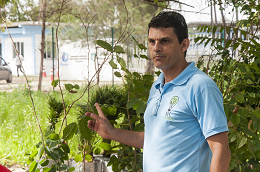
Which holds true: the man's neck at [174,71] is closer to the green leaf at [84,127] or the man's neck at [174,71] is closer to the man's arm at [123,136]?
the man's arm at [123,136]

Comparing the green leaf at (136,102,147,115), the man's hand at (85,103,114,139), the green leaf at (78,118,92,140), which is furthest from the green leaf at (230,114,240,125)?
the green leaf at (78,118,92,140)

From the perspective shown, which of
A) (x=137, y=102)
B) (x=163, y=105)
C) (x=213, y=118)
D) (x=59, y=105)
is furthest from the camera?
(x=59, y=105)

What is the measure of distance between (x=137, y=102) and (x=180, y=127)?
0.71m

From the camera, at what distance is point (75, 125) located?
165 centimetres

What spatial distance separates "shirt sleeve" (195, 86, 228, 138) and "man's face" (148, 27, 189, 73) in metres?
0.22

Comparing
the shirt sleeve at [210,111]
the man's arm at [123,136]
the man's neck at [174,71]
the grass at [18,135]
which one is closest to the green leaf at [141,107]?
the man's arm at [123,136]

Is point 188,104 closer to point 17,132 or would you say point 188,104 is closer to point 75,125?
point 75,125

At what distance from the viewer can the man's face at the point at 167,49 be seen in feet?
3.75

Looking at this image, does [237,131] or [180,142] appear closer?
[180,142]

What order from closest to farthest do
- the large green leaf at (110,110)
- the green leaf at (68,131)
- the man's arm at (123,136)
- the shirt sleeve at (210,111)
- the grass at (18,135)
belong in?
the shirt sleeve at (210,111), the man's arm at (123,136), the green leaf at (68,131), the large green leaf at (110,110), the grass at (18,135)

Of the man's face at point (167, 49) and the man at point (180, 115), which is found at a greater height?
the man's face at point (167, 49)

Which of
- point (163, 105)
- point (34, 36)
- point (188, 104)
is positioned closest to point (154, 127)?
point (163, 105)

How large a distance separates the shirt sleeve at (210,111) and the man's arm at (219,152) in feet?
0.09

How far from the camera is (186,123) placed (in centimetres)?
105
